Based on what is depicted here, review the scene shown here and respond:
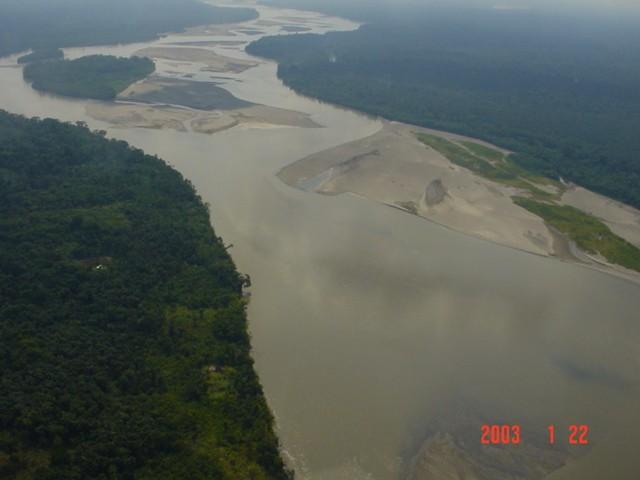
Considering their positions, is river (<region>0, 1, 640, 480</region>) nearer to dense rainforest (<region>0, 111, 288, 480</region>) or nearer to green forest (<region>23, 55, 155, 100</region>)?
dense rainforest (<region>0, 111, 288, 480</region>)

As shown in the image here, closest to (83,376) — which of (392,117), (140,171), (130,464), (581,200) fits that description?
(130,464)

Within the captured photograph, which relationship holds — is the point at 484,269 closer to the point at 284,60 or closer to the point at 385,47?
the point at 284,60

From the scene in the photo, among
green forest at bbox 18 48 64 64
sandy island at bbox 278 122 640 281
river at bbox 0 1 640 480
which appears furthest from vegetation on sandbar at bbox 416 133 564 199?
green forest at bbox 18 48 64 64
